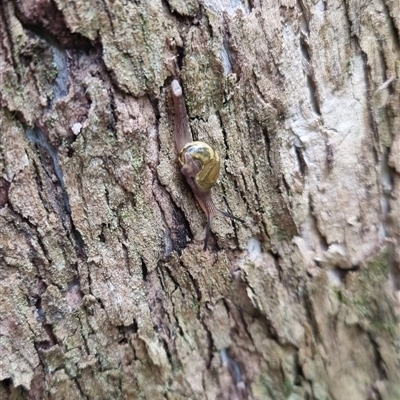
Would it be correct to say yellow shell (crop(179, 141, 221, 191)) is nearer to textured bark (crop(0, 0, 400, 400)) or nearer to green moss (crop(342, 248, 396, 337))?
textured bark (crop(0, 0, 400, 400))

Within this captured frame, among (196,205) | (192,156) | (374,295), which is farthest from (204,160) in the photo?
(374,295)

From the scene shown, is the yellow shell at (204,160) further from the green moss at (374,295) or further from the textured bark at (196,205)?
the green moss at (374,295)

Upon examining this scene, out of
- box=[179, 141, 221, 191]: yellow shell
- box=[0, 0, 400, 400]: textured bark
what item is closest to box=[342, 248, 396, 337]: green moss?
box=[0, 0, 400, 400]: textured bark

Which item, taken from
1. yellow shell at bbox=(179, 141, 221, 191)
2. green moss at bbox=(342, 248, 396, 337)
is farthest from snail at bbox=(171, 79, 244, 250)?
green moss at bbox=(342, 248, 396, 337)

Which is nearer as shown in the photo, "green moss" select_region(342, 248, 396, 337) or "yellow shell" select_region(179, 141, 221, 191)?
"yellow shell" select_region(179, 141, 221, 191)

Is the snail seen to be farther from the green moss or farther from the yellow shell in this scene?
the green moss

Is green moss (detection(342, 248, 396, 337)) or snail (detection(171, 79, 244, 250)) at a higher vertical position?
snail (detection(171, 79, 244, 250))

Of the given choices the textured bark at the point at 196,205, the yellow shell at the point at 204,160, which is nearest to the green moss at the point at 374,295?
the textured bark at the point at 196,205
